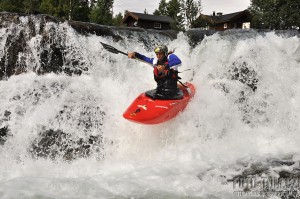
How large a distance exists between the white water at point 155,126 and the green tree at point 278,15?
25.0 meters

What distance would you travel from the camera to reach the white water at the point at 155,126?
479cm

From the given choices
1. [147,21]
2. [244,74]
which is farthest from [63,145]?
[147,21]

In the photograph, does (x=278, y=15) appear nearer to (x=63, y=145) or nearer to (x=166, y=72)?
(x=166, y=72)

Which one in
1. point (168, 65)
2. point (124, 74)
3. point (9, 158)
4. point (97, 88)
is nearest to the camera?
point (9, 158)

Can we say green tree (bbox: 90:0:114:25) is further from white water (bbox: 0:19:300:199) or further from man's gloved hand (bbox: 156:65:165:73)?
man's gloved hand (bbox: 156:65:165:73)

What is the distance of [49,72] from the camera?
7.84m

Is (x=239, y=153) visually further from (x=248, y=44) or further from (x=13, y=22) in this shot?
(x=13, y=22)

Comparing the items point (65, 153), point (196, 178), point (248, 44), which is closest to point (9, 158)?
point (65, 153)

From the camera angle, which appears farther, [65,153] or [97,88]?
[97,88]

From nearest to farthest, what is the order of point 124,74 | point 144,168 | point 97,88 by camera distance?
1. point 144,168
2. point 97,88
3. point 124,74

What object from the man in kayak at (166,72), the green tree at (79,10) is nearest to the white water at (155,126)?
the man in kayak at (166,72)

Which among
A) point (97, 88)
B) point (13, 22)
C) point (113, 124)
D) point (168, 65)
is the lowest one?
point (113, 124)

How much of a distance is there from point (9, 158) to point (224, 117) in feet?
12.7

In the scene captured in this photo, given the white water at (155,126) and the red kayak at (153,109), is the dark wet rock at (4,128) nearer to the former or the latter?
the white water at (155,126)
